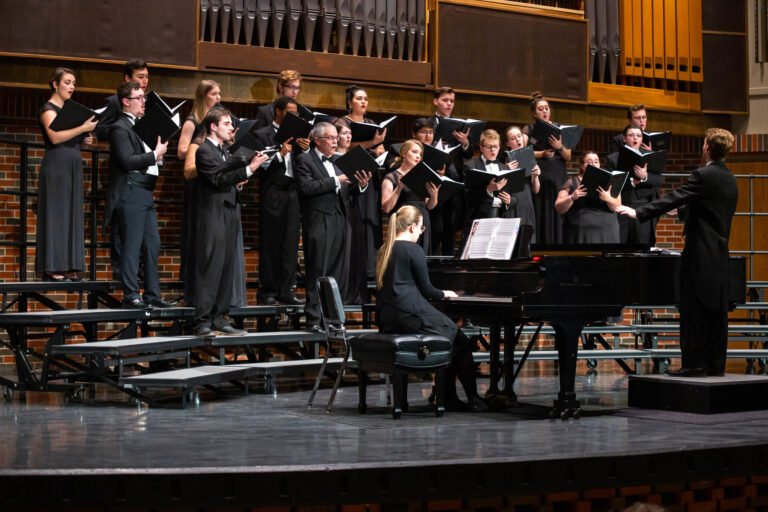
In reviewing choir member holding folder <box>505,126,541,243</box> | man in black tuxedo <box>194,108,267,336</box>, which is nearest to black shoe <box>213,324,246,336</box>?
man in black tuxedo <box>194,108,267,336</box>

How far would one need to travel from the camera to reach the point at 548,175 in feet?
33.1

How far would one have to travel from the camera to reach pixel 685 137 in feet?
40.8

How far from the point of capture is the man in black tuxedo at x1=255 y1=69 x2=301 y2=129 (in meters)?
8.85

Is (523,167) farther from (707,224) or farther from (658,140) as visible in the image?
(707,224)

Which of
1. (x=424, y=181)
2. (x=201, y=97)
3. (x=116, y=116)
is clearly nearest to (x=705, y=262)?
(x=424, y=181)

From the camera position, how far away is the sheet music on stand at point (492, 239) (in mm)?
6598

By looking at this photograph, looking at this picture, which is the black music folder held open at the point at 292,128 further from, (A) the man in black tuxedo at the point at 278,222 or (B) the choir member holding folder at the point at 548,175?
(B) the choir member holding folder at the point at 548,175

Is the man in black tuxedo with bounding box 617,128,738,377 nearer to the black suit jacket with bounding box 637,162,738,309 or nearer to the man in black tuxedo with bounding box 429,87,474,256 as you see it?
the black suit jacket with bounding box 637,162,738,309

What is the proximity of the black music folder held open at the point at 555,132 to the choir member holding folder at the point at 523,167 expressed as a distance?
0.14m

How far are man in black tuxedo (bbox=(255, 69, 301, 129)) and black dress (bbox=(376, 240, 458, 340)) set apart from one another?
106 inches

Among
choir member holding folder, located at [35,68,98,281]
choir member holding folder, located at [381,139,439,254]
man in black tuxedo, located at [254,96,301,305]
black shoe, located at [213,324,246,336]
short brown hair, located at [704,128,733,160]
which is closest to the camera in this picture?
short brown hair, located at [704,128,733,160]

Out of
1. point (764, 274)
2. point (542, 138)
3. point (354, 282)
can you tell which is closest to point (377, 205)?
point (354, 282)

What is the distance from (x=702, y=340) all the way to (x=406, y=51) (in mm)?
4966

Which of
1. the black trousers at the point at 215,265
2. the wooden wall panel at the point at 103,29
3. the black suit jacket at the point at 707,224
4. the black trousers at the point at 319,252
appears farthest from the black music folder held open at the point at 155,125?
the black suit jacket at the point at 707,224
